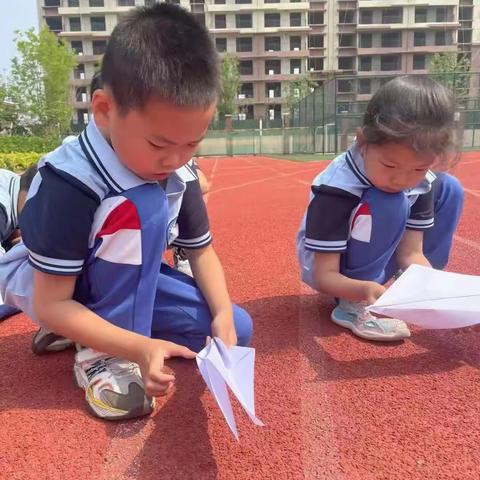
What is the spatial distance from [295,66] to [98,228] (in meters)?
48.1

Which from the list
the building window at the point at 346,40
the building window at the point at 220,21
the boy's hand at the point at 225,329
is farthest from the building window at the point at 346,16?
the boy's hand at the point at 225,329

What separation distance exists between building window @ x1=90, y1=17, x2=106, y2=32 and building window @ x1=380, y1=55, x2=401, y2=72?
79.1ft

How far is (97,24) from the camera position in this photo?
45906 mm

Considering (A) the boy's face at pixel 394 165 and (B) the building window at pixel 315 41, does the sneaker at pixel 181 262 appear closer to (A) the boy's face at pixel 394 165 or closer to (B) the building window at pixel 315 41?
(A) the boy's face at pixel 394 165

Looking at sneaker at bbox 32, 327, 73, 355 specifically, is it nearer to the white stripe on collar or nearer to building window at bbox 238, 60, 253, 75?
the white stripe on collar

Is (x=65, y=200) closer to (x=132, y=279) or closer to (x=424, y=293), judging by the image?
(x=132, y=279)

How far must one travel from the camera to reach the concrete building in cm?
4531

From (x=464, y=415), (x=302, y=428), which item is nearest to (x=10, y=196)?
(x=302, y=428)

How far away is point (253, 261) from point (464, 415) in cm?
182

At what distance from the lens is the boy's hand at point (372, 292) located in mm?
1711

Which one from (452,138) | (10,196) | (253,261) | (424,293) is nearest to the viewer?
(424,293)

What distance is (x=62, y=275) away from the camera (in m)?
1.36

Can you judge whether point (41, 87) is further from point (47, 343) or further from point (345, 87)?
point (47, 343)

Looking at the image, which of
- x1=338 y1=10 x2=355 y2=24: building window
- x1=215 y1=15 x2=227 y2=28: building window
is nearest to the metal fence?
x1=215 y1=15 x2=227 y2=28: building window
